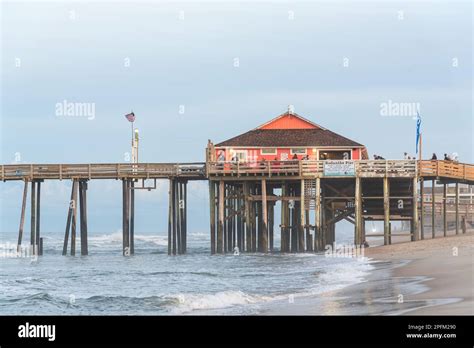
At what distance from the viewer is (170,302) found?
2644 cm

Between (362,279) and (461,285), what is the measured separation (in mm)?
6082

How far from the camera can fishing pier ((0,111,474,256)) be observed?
47250 millimetres

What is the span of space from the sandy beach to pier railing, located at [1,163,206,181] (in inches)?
380

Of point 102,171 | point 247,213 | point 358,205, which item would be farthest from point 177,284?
point 102,171

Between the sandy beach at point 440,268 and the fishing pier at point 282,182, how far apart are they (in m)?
3.94

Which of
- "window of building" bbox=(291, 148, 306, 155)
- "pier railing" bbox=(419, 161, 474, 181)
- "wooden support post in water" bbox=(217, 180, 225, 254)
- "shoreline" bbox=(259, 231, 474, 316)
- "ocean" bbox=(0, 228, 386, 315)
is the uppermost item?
"window of building" bbox=(291, 148, 306, 155)

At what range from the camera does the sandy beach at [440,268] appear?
20625 millimetres

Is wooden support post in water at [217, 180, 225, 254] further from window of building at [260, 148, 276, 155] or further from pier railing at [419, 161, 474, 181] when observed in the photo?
pier railing at [419, 161, 474, 181]

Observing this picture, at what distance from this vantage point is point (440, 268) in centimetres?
2936

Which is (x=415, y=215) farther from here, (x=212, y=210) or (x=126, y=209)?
(x=126, y=209)

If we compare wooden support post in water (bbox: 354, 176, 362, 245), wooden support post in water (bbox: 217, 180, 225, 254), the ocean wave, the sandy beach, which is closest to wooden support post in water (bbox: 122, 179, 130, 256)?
wooden support post in water (bbox: 217, 180, 225, 254)

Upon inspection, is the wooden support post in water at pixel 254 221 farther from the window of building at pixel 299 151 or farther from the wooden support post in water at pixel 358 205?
the wooden support post in water at pixel 358 205
